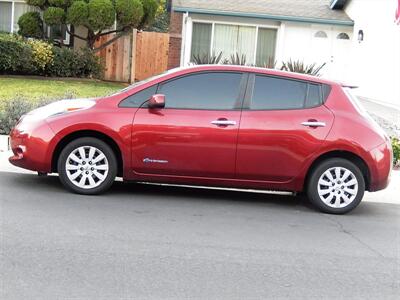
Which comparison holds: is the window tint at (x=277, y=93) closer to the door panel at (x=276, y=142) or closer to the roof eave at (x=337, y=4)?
the door panel at (x=276, y=142)

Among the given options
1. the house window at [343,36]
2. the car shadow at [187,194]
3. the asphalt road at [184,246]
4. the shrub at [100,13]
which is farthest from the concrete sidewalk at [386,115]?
the shrub at [100,13]

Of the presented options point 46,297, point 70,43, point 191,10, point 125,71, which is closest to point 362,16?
point 191,10

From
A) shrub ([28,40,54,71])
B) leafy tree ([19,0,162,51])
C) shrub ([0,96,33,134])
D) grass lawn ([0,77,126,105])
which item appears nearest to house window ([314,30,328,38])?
leafy tree ([19,0,162,51])

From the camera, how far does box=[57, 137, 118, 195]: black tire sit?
753cm

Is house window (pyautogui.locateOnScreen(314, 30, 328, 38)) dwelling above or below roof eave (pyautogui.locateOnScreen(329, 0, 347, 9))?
below

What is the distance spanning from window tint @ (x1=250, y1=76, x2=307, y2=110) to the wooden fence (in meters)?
15.4

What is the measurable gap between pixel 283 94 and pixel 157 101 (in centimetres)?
156

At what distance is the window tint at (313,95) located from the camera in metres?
7.73

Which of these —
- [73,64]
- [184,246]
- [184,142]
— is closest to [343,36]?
[73,64]

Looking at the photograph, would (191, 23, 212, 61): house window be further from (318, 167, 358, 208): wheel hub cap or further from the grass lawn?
(318, 167, 358, 208): wheel hub cap

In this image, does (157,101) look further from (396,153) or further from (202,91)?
(396,153)

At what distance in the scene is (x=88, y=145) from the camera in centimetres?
753

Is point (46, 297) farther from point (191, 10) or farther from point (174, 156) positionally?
point (191, 10)

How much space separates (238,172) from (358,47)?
1628 centimetres
